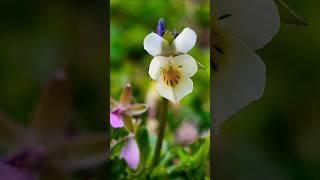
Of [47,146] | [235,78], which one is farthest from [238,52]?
[47,146]

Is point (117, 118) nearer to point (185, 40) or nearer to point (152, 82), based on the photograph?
point (185, 40)

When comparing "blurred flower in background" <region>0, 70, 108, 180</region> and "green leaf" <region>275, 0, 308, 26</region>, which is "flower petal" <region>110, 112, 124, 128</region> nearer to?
"blurred flower in background" <region>0, 70, 108, 180</region>

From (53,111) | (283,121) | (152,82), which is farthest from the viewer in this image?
(152,82)

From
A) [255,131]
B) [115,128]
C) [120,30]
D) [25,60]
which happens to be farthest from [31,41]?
[120,30]

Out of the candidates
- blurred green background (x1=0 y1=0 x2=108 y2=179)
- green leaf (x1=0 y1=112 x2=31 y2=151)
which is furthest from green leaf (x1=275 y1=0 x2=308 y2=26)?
green leaf (x1=0 y1=112 x2=31 y2=151)

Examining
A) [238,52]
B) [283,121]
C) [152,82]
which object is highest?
[238,52]

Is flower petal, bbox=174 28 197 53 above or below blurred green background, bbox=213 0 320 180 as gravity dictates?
above

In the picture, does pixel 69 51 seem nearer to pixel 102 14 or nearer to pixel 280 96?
pixel 102 14
